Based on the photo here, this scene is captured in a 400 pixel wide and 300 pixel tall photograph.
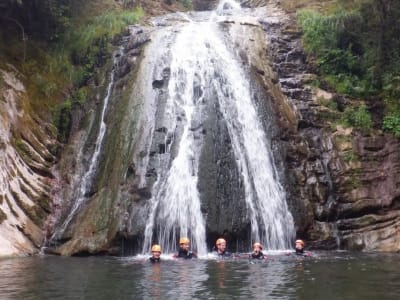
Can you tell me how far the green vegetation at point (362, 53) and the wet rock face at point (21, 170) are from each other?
9.58 meters

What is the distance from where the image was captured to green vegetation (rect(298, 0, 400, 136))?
17156 millimetres

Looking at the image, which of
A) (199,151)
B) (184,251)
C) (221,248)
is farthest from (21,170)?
(221,248)

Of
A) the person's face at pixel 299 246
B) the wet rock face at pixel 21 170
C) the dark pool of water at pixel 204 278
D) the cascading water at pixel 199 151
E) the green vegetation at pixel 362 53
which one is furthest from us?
the green vegetation at pixel 362 53

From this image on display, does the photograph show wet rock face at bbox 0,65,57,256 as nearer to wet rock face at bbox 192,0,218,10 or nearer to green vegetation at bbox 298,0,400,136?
green vegetation at bbox 298,0,400,136

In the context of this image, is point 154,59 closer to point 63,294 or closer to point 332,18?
point 332,18

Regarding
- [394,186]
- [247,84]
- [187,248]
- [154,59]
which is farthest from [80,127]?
[394,186]

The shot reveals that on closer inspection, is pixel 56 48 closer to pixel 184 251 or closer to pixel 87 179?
pixel 87 179

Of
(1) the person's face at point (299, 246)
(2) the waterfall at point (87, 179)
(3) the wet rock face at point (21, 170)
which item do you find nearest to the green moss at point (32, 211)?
(3) the wet rock face at point (21, 170)

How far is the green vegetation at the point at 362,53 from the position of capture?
17156mm

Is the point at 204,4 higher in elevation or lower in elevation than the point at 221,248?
higher

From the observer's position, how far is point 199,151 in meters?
14.8

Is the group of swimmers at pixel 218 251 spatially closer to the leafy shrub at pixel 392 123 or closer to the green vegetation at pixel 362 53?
the leafy shrub at pixel 392 123

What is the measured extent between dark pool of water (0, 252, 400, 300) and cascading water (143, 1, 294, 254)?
59.7 inches

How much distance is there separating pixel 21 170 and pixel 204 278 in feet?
26.7
